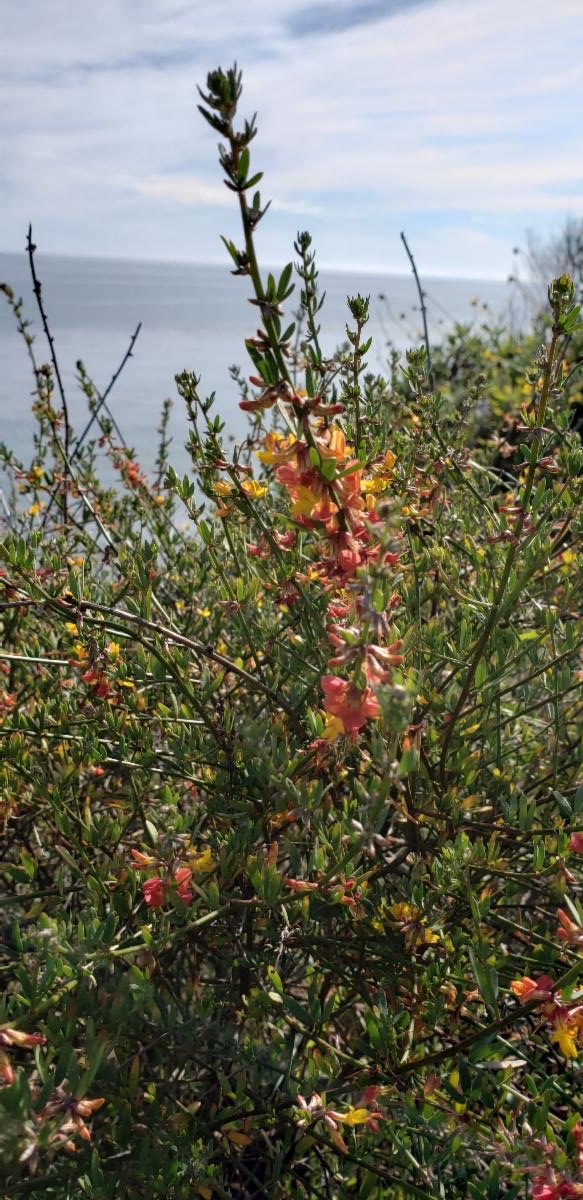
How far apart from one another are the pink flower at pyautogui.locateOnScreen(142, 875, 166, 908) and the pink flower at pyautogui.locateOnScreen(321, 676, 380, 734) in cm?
47

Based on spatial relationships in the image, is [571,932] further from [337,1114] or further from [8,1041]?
[8,1041]

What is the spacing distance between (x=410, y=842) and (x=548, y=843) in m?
0.28

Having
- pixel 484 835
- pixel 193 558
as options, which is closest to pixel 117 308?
pixel 193 558

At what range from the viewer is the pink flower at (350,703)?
1.01m

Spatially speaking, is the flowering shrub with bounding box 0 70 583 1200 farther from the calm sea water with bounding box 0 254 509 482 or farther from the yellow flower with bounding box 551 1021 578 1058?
the calm sea water with bounding box 0 254 509 482

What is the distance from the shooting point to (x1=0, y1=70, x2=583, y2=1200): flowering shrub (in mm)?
1077

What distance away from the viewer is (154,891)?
131 cm

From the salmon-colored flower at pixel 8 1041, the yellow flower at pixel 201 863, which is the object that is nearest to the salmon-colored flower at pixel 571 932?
the yellow flower at pixel 201 863

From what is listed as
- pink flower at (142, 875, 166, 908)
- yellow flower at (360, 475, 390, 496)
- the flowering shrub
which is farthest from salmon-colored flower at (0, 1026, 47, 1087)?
yellow flower at (360, 475, 390, 496)

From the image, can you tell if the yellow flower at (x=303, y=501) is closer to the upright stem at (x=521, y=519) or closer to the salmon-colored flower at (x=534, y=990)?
the upright stem at (x=521, y=519)

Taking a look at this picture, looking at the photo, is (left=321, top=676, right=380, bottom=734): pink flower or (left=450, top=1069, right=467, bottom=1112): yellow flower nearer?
(left=321, top=676, right=380, bottom=734): pink flower

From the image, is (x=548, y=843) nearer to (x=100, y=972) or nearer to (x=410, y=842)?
(x=410, y=842)

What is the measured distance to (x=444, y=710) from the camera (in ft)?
5.72

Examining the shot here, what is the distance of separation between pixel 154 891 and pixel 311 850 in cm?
33
